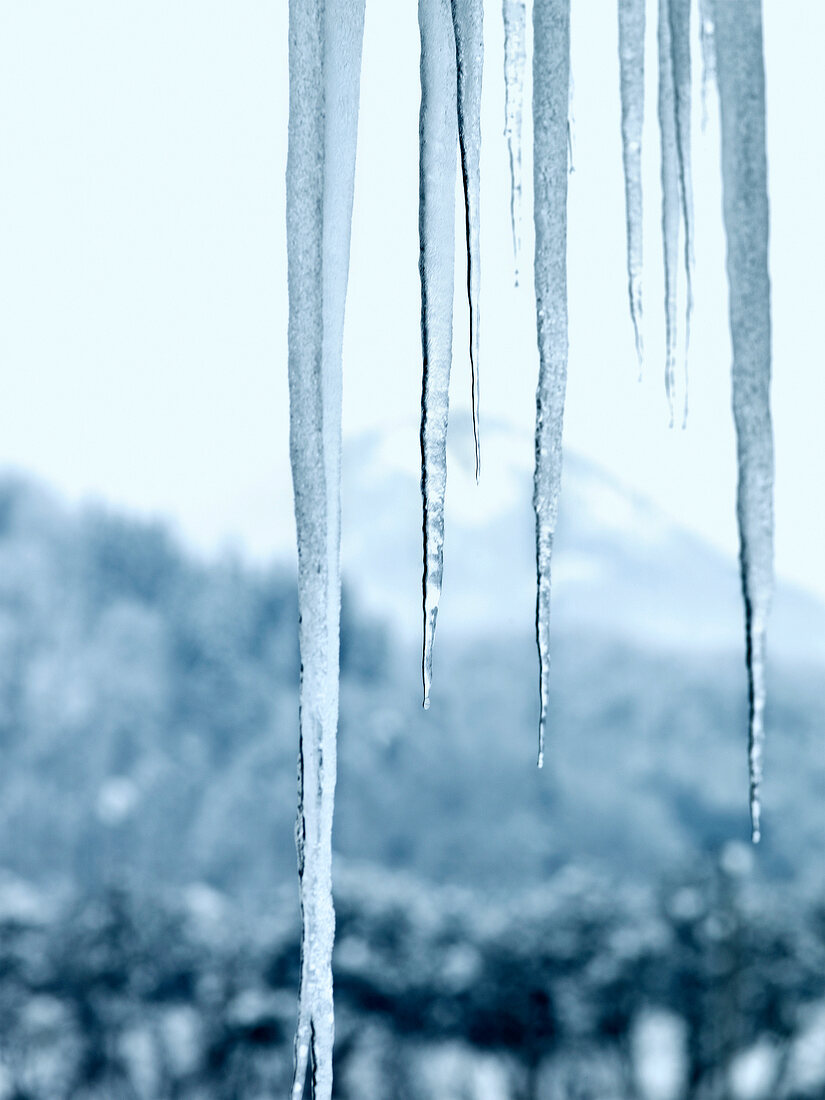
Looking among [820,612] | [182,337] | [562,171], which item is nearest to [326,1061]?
[562,171]

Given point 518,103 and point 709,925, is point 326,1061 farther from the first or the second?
point 709,925

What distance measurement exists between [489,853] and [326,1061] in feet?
17.4

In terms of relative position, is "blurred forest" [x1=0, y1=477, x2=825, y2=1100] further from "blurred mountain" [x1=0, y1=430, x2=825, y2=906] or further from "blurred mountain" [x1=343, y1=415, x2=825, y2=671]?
"blurred mountain" [x1=343, y1=415, x2=825, y2=671]

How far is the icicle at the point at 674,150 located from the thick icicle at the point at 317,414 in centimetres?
23

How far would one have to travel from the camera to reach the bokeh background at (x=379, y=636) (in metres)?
1.79

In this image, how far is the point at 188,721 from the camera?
6.36 m

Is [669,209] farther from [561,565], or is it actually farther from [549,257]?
[561,565]

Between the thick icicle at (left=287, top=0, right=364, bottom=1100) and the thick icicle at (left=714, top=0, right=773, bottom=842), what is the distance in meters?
0.22

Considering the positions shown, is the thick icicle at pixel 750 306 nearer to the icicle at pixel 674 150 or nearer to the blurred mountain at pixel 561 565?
the icicle at pixel 674 150

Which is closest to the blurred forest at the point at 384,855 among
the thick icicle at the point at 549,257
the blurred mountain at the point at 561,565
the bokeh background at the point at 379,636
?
the bokeh background at the point at 379,636

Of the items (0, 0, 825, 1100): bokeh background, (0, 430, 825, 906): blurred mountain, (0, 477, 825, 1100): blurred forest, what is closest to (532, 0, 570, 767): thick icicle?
Result: (0, 0, 825, 1100): bokeh background

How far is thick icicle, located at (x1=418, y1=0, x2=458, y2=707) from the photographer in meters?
0.55

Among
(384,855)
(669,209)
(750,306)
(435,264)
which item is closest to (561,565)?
(384,855)

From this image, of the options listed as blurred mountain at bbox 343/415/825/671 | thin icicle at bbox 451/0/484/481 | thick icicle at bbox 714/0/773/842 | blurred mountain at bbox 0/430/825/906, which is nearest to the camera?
thin icicle at bbox 451/0/484/481
